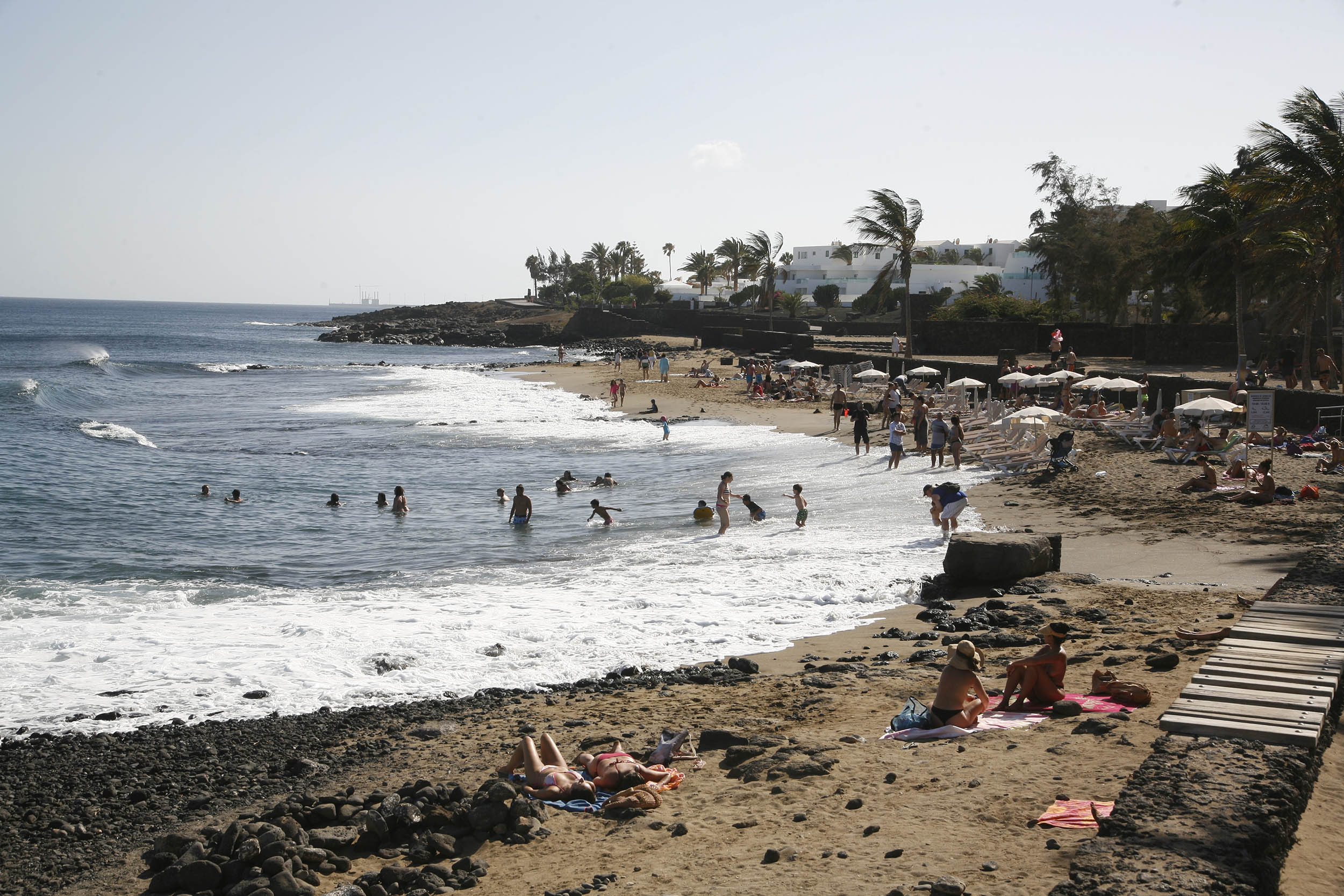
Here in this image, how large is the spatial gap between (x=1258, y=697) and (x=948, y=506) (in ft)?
28.9

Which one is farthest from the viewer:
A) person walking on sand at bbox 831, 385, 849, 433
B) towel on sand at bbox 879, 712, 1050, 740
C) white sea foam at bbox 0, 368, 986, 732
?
person walking on sand at bbox 831, 385, 849, 433

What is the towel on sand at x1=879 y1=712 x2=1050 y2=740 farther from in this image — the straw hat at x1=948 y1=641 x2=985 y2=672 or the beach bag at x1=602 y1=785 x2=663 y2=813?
the beach bag at x1=602 y1=785 x2=663 y2=813

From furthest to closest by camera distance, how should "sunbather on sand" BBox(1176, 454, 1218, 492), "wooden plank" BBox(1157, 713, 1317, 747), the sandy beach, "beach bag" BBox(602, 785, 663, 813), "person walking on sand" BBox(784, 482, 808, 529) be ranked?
"person walking on sand" BBox(784, 482, 808, 529), "sunbather on sand" BBox(1176, 454, 1218, 492), "beach bag" BBox(602, 785, 663, 813), the sandy beach, "wooden plank" BBox(1157, 713, 1317, 747)

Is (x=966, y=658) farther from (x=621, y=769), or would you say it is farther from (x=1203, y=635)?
(x=1203, y=635)

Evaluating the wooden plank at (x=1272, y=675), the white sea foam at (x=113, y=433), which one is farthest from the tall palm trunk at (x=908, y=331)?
the wooden plank at (x=1272, y=675)

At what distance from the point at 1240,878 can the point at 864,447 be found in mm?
20475

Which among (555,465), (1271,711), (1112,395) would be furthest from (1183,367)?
(1271,711)

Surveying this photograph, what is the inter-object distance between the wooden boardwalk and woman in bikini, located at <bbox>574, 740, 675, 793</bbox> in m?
3.09

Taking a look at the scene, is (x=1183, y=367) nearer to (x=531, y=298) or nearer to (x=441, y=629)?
(x=441, y=629)

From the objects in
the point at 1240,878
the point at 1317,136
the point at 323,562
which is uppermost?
the point at 1317,136

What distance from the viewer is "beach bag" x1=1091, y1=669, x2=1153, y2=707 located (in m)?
6.89

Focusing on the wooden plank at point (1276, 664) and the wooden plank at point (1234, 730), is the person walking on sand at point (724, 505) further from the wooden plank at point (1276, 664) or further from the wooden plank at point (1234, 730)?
the wooden plank at point (1234, 730)

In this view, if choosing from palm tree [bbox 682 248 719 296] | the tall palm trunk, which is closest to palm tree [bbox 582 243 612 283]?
palm tree [bbox 682 248 719 296]

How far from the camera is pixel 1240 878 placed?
13.1 ft
